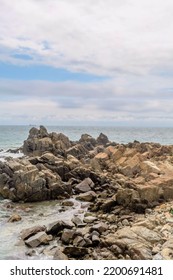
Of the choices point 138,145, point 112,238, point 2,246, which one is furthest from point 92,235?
point 138,145

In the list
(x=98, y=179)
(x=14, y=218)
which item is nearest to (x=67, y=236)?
(x=14, y=218)

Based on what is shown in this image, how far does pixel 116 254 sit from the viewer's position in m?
17.3

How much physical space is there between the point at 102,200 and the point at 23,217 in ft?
21.3

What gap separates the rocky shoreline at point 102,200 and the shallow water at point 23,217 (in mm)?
448

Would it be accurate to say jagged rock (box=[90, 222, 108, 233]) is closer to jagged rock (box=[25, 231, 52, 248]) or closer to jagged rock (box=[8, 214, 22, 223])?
jagged rock (box=[25, 231, 52, 248])

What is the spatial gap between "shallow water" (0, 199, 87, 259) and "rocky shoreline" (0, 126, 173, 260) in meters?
0.45

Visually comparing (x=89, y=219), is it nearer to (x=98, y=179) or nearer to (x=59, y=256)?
(x=59, y=256)

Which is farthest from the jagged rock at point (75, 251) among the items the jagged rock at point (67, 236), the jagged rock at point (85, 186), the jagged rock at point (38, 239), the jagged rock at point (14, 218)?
the jagged rock at point (85, 186)

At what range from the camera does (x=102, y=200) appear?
95.8 feet

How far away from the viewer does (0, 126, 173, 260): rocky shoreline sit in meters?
18.0

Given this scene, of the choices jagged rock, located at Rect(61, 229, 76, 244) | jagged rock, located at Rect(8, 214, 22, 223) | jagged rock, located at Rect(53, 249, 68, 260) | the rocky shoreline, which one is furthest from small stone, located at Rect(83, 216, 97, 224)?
jagged rock, located at Rect(53, 249, 68, 260)
